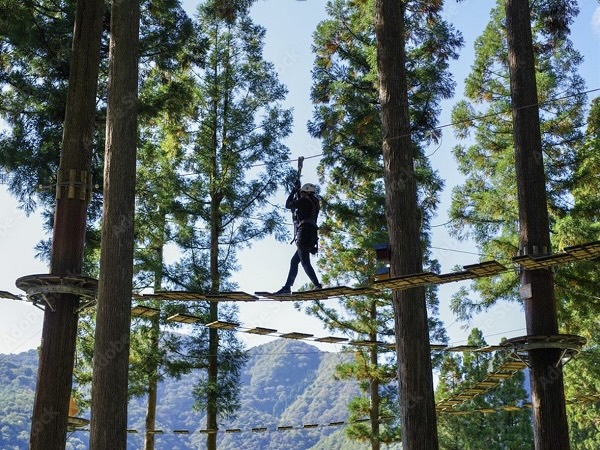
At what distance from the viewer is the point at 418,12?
13930 mm

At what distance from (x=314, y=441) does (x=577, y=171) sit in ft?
434

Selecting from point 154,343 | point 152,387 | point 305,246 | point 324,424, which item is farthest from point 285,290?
point 152,387

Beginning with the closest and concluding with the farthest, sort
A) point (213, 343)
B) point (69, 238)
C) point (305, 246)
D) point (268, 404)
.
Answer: point (69, 238) < point (305, 246) < point (213, 343) < point (268, 404)

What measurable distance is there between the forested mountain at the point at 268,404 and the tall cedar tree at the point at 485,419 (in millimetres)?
74939

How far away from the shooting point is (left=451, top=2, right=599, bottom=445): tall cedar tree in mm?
14438

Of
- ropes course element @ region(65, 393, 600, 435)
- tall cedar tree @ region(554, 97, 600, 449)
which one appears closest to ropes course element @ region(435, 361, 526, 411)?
ropes course element @ region(65, 393, 600, 435)

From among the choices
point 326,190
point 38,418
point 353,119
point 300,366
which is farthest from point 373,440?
point 300,366

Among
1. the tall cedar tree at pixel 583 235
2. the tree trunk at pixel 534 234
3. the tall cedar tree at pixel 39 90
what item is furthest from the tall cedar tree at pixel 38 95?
the tall cedar tree at pixel 583 235

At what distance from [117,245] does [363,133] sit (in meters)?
8.74

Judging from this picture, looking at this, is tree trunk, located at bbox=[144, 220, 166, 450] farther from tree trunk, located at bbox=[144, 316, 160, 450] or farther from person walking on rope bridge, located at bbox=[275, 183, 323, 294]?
person walking on rope bridge, located at bbox=[275, 183, 323, 294]

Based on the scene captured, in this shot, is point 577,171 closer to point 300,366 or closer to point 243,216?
point 243,216

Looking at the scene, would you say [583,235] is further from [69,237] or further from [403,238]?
[69,237]

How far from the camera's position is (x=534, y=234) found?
364 inches

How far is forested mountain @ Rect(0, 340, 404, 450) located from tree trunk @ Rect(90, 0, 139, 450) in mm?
89054
